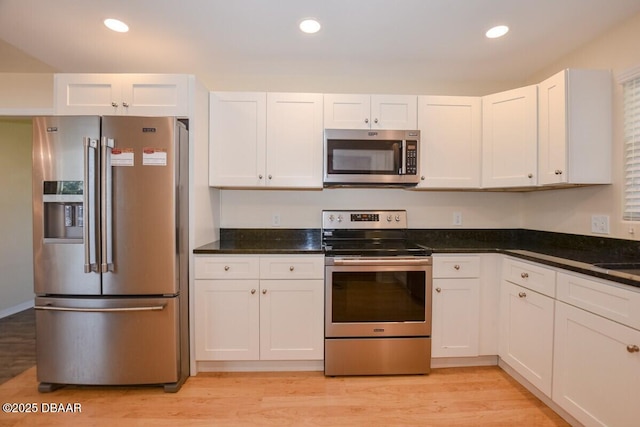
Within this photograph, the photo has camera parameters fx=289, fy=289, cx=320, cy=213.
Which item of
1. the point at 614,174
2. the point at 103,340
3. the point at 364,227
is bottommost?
the point at 103,340

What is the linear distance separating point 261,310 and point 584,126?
2.52 meters

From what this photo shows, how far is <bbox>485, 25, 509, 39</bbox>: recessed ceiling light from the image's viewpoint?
6.30 ft

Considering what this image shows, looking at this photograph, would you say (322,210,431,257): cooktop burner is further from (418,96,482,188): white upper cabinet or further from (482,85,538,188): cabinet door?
(482,85,538,188): cabinet door

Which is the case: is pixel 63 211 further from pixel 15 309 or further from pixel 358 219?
pixel 15 309

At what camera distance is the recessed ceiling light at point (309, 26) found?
1.88 m

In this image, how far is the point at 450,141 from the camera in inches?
94.4

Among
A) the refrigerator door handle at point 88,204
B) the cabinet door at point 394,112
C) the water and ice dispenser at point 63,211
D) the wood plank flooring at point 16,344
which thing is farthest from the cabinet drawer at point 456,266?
the wood plank flooring at point 16,344

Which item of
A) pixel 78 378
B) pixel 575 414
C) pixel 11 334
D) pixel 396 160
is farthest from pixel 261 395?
pixel 11 334

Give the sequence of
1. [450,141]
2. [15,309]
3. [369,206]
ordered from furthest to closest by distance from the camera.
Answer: [15,309] < [369,206] < [450,141]

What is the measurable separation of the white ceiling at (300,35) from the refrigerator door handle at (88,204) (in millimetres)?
876

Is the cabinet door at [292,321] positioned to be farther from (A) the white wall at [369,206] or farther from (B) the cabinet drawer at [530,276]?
(B) the cabinet drawer at [530,276]

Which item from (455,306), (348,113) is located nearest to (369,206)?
(348,113)

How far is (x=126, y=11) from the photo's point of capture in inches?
70.5

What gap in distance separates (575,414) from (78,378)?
9.67 ft
